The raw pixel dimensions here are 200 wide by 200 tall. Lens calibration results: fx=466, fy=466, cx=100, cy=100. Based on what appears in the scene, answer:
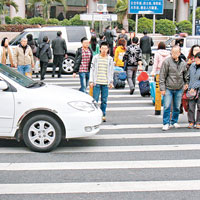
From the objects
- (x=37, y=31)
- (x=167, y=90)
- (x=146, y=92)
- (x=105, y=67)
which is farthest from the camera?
(x=37, y=31)

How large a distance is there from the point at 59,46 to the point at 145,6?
11.0 m

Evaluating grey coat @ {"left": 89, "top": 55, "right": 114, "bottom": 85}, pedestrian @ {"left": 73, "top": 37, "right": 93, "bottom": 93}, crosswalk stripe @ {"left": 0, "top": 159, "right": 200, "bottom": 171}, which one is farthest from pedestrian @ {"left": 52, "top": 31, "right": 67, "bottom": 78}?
crosswalk stripe @ {"left": 0, "top": 159, "right": 200, "bottom": 171}

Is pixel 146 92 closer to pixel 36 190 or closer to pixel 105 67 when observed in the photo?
pixel 105 67

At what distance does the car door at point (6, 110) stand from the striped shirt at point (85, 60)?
4416 millimetres

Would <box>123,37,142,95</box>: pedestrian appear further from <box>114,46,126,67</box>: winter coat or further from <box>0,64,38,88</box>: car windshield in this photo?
<box>0,64,38,88</box>: car windshield

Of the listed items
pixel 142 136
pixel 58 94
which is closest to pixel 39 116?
pixel 58 94

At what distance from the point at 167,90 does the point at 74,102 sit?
246 centimetres

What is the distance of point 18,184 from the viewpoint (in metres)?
6.12

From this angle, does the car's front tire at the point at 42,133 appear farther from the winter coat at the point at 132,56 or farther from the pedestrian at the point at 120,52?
the pedestrian at the point at 120,52

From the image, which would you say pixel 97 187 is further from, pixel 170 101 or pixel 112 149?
pixel 170 101

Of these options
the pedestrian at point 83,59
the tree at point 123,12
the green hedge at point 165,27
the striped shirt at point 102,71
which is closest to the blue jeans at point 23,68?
the pedestrian at point 83,59

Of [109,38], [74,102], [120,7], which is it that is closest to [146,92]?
[74,102]

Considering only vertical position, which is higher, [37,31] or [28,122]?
[37,31]

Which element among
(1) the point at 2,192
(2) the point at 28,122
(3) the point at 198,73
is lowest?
(1) the point at 2,192
